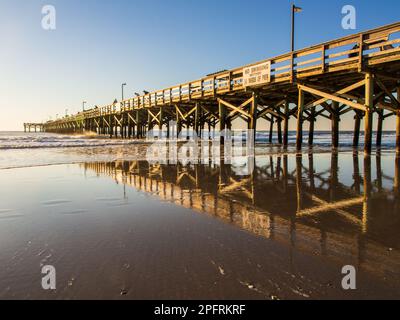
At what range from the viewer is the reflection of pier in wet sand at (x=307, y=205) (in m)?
2.64

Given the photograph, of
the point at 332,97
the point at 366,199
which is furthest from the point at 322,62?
the point at 366,199

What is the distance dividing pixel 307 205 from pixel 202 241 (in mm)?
2057

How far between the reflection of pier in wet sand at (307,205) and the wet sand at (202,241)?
2 centimetres

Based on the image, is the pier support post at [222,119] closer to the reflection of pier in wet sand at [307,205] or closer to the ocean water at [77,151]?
the ocean water at [77,151]

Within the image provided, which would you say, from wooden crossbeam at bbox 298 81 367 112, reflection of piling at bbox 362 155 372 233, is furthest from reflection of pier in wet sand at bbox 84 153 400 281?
wooden crossbeam at bbox 298 81 367 112

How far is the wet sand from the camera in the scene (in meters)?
2.01

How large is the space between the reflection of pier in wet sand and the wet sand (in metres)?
0.02

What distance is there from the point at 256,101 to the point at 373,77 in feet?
22.2

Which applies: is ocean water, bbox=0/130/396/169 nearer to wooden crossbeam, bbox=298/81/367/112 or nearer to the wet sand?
wooden crossbeam, bbox=298/81/367/112

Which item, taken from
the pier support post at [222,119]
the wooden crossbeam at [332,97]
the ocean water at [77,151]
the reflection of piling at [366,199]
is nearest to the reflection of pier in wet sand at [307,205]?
the reflection of piling at [366,199]

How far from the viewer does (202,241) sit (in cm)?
290
